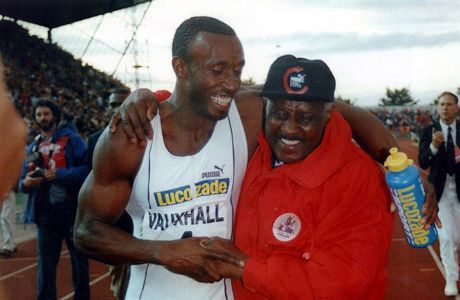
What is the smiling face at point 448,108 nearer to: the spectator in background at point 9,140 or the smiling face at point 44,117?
the smiling face at point 44,117

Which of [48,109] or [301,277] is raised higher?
[48,109]

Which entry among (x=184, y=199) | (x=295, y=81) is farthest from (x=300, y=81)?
(x=184, y=199)

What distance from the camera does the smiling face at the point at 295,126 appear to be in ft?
8.00

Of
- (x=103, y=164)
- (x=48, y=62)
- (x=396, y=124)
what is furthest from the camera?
(x=396, y=124)

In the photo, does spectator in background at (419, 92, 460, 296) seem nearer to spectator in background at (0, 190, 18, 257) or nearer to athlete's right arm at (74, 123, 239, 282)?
athlete's right arm at (74, 123, 239, 282)

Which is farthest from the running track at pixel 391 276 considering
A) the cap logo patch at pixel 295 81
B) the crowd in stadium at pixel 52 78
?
the crowd in stadium at pixel 52 78

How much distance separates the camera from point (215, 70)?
2.69 meters

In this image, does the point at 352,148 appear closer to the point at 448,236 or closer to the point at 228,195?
the point at 228,195

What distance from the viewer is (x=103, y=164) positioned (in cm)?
249

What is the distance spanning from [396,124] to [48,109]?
51.0m

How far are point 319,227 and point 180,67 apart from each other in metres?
1.08

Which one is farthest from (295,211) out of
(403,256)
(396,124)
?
(396,124)

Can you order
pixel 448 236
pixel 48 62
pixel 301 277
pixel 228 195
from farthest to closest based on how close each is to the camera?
pixel 48 62, pixel 448 236, pixel 228 195, pixel 301 277

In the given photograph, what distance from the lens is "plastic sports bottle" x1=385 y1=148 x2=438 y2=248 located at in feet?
7.58
